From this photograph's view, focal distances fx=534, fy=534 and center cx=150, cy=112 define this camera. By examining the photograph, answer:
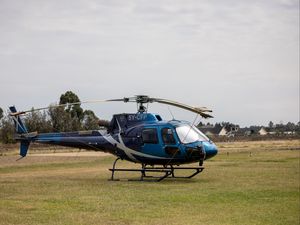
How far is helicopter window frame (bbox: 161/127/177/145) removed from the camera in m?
20.0

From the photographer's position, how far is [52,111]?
89.0 metres

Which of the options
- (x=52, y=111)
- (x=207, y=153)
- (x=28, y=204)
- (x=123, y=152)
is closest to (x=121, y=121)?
(x=123, y=152)

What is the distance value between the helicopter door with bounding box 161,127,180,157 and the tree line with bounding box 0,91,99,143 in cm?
5752

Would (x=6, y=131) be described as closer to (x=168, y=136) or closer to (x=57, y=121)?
(x=57, y=121)

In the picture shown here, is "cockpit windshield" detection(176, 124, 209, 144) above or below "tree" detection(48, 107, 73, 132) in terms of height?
below

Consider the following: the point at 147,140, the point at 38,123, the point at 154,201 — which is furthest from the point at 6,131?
the point at 154,201

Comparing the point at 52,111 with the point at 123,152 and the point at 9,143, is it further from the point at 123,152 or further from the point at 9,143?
the point at 123,152

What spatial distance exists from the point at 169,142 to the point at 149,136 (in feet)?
3.10

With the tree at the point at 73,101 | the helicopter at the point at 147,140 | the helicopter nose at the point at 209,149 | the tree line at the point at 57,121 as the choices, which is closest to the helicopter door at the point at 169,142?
the helicopter at the point at 147,140

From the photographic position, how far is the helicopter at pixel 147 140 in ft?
65.3

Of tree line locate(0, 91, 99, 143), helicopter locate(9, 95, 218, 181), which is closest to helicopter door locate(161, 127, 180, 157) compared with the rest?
helicopter locate(9, 95, 218, 181)

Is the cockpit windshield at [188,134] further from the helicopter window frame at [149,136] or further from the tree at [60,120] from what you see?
the tree at [60,120]

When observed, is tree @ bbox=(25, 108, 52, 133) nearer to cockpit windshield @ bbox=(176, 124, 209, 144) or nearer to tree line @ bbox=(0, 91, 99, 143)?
tree line @ bbox=(0, 91, 99, 143)

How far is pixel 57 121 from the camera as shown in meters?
87.5
